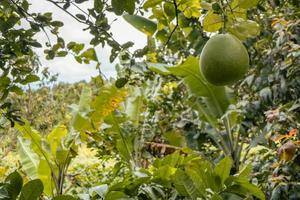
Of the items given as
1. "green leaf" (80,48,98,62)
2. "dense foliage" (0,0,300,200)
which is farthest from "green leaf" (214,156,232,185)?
"green leaf" (80,48,98,62)

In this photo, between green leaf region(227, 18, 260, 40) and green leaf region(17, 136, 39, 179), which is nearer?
green leaf region(227, 18, 260, 40)

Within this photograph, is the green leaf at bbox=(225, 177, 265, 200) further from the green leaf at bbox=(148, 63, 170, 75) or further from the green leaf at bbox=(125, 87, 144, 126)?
the green leaf at bbox=(125, 87, 144, 126)

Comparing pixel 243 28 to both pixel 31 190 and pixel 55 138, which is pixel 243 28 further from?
pixel 55 138

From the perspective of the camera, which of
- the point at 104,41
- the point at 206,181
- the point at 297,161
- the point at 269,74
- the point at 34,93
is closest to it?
the point at 104,41

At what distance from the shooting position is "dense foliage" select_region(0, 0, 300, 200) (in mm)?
1050

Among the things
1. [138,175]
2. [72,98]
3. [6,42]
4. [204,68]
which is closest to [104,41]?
[6,42]

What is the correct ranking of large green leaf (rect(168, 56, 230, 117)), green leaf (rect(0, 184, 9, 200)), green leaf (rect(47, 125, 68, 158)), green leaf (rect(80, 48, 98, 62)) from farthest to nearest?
green leaf (rect(47, 125, 68, 158)) < large green leaf (rect(168, 56, 230, 117)) < green leaf (rect(80, 48, 98, 62)) < green leaf (rect(0, 184, 9, 200))

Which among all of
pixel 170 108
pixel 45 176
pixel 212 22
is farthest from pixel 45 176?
pixel 212 22

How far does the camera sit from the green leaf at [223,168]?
1602mm

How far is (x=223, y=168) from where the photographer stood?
162 cm

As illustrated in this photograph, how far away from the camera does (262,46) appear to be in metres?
3.06

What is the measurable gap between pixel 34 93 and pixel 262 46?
478 centimetres

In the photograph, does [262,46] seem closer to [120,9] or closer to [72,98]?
[120,9]

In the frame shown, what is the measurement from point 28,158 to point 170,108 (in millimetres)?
1505
